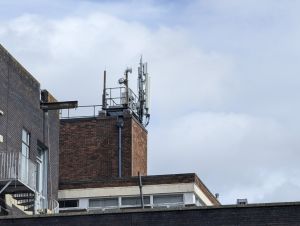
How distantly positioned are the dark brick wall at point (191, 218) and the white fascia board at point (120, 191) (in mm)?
14985

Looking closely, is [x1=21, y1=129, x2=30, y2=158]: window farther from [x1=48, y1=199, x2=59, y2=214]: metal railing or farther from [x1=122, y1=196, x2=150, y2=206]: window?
[x1=122, y1=196, x2=150, y2=206]: window

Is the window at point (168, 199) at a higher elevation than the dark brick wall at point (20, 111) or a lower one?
lower

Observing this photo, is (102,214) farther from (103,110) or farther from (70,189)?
(103,110)

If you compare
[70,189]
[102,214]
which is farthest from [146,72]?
[102,214]

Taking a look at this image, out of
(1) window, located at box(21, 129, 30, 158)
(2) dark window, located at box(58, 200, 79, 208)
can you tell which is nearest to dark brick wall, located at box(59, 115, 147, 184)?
(2) dark window, located at box(58, 200, 79, 208)

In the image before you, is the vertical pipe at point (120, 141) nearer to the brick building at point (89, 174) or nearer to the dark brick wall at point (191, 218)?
the brick building at point (89, 174)

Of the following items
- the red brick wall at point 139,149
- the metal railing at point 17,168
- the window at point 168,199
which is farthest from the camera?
the red brick wall at point 139,149

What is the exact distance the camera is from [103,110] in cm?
5219

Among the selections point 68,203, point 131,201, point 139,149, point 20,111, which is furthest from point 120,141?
point 20,111

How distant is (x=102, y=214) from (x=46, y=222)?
5.35ft

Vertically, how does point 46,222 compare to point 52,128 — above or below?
below

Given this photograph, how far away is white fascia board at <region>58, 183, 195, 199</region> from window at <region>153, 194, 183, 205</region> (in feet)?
0.81

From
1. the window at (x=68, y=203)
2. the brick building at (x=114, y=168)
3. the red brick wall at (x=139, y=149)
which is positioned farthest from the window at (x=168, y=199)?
the red brick wall at (x=139, y=149)

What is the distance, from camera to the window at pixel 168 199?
44406 millimetres
